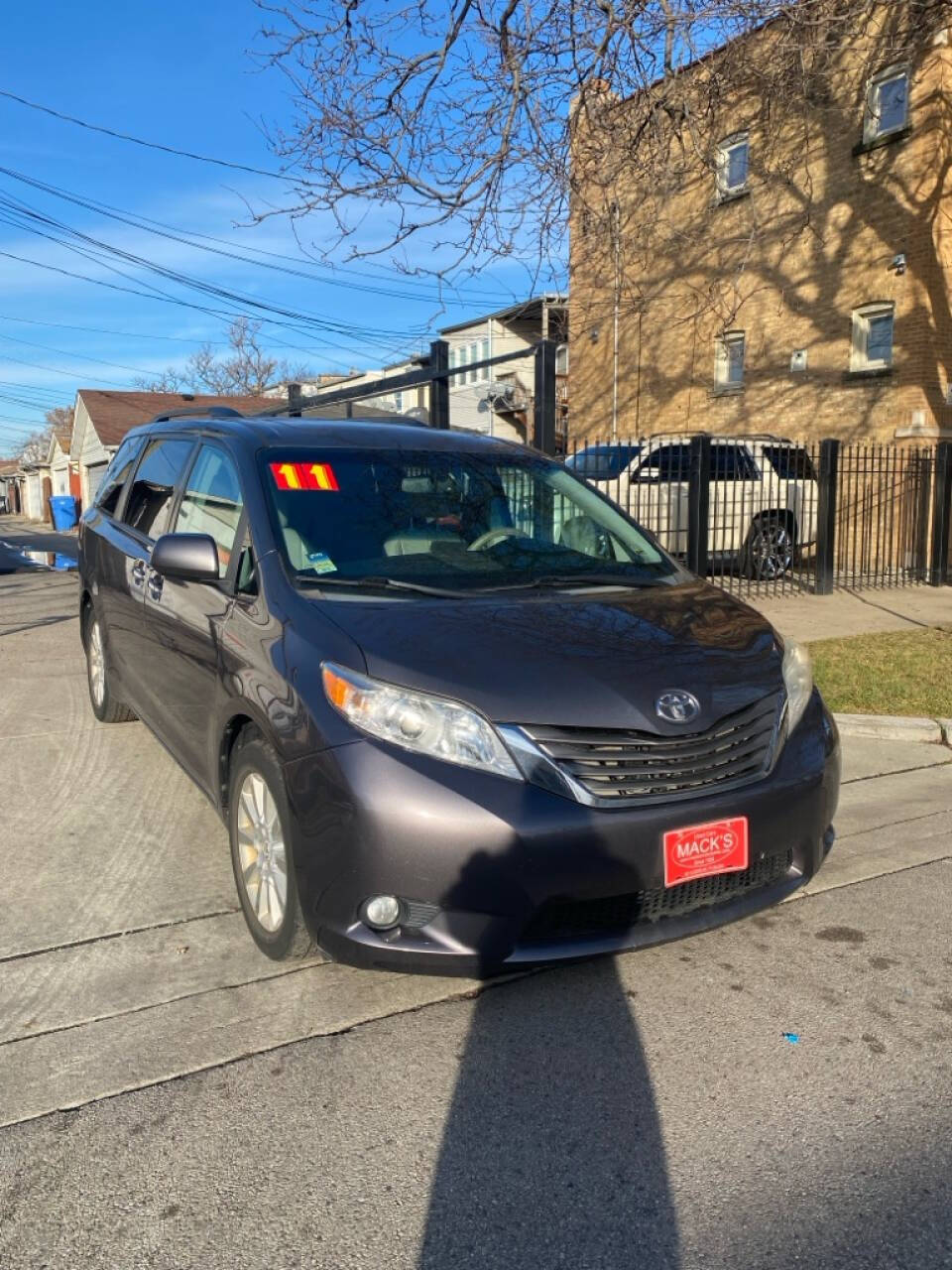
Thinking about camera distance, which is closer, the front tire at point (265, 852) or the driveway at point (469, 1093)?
the driveway at point (469, 1093)

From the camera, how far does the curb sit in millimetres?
6309

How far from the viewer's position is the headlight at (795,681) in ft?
11.3

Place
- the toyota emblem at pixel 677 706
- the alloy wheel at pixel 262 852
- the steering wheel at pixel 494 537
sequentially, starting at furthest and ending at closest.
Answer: the steering wheel at pixel 494 537, the alloy wheel at pixel 262 852, the toyota emblem at pixel 677 706

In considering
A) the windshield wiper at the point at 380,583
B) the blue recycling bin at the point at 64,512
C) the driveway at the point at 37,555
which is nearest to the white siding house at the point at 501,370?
the driveway at the point at 37,555

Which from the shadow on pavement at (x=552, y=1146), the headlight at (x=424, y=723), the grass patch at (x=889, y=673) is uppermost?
the headlight at (x=424, y=723)

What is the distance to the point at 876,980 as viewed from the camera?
3.30 meters

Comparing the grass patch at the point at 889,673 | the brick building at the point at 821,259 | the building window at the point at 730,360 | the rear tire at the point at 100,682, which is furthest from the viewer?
the building window at the point at 730,360

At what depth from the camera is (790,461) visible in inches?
518

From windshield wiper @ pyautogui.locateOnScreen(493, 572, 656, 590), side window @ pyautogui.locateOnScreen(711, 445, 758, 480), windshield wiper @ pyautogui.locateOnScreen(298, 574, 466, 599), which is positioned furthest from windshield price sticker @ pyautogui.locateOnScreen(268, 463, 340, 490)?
side window @ pyautogui.locateOnScreen(711, 445, 758, 480)

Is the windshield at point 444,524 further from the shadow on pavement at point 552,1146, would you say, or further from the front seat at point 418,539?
the shadow on pavement at point 552,1146

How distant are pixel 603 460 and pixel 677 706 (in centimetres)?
988

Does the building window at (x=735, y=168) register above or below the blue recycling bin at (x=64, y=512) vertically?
above

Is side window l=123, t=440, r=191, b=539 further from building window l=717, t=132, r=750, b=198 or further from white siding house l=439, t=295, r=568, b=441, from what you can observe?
white siding house l=439, t=295, r=568, b=441

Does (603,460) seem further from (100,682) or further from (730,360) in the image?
(100,682)
